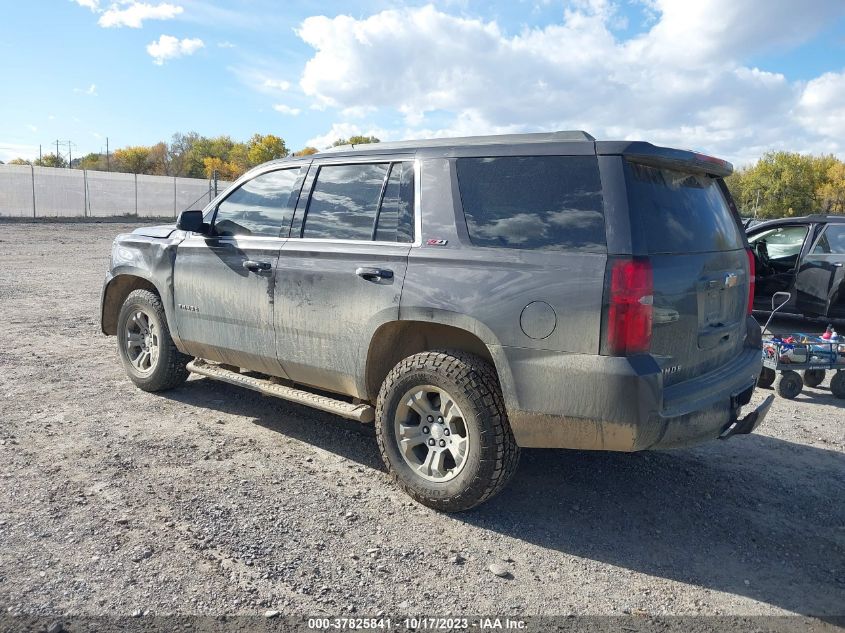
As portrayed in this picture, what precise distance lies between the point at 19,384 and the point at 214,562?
146 inches

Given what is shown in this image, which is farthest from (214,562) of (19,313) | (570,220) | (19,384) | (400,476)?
(19,313)

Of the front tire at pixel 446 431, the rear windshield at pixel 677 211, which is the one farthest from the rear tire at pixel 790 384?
the front tire at pixel 446 431

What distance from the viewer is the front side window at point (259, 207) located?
4.67 meters

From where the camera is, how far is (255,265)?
15.1 ft

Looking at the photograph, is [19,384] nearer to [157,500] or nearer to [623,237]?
[157,500]

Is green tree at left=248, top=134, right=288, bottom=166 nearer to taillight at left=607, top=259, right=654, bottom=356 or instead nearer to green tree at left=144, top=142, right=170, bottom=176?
green tree at left=144, top=142, right=170, bottom=176

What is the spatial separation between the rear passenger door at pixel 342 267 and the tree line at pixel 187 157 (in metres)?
86.3

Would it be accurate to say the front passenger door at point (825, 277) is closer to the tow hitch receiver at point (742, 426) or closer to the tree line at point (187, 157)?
the tow hitch receiver at point (742, 426)

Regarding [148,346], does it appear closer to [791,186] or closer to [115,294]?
[115,294]

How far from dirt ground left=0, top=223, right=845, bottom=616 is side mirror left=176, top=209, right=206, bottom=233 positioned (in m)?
1.44

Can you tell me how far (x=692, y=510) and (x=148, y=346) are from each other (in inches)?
171

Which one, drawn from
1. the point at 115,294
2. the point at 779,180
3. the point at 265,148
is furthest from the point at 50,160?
the point at 115,294

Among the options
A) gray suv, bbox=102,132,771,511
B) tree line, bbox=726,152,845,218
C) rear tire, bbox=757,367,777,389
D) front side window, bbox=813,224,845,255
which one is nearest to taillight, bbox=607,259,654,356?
gray suv, bbox=102,132,771,511

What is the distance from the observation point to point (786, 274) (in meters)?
9.03
